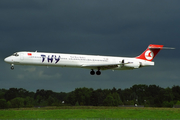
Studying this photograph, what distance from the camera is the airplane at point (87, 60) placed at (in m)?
60.4

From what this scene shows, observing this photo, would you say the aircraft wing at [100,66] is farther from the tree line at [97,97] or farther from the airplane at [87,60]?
the tree line at [97,97]

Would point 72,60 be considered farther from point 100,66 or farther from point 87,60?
point 100,66

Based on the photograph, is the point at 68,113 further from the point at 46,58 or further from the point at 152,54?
the point at 152,54

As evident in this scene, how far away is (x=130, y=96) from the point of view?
15338 centimetres

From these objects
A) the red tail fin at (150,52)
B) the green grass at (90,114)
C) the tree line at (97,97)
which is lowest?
the green grass at (90,114)

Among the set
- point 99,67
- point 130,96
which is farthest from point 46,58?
point 130,96

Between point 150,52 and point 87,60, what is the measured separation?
1684cm

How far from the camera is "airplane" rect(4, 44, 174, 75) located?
198 feet

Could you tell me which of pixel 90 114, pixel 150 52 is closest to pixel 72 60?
pixel 90 114

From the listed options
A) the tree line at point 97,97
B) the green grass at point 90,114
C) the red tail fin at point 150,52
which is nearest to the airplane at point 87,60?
the red tail fin at point 150,52

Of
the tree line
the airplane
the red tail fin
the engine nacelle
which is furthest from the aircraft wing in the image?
the tree line

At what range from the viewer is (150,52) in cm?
7456

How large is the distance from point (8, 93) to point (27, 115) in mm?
91312

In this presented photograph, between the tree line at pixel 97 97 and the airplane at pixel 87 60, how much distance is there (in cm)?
3501
